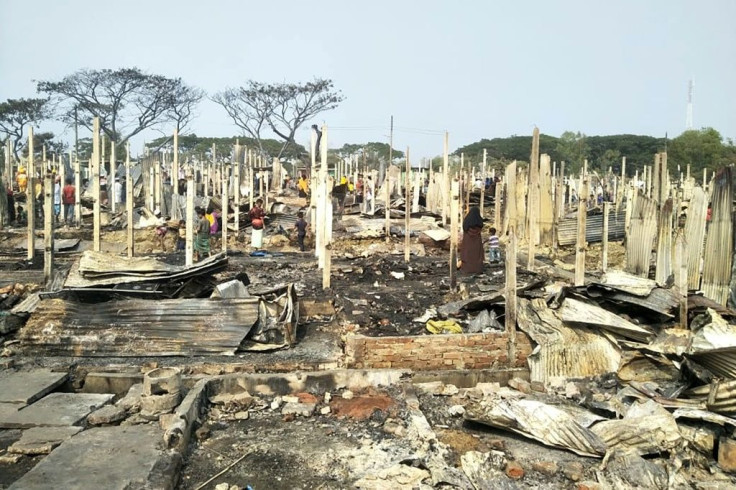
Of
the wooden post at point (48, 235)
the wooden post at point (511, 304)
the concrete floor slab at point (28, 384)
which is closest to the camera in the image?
the concrete floor slab at point (28, 384)

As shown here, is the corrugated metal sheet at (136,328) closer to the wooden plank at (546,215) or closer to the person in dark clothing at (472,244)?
the person in dark clothing at (472,244)

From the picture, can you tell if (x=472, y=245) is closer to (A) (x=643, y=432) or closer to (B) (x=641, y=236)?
(B) (x=641, y=236)

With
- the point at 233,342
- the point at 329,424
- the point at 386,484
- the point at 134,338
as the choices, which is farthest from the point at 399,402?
the point at 134,338

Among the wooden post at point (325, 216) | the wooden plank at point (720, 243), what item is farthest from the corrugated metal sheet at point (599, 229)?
the wooden plank at point (720, 243)

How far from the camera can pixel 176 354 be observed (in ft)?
24.8

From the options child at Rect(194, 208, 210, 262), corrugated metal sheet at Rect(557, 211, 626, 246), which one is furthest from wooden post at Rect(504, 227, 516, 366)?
corrugated metal sheet at Rect(557, 211, 626, 246)

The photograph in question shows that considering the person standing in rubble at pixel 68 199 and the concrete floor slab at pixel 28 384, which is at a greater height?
the person standing in rubble at pixel 68 199

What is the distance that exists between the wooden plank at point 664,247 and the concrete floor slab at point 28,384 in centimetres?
828

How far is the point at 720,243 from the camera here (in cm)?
786

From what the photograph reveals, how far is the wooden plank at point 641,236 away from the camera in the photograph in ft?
A: 34.7

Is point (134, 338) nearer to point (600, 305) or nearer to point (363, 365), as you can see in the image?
point (363, 365)

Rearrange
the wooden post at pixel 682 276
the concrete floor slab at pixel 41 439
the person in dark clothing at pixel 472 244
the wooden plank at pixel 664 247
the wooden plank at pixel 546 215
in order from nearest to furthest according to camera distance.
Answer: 1. the concrete floor slab at pixel 41 439
2. the wooden post at pixel 682 276
3. the wooden plank at pixel 664 247
4. the person in dark clothing at pixel 472 244
5. the wooden plank at pixel 546 215

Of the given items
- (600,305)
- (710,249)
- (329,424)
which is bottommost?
(329,424)

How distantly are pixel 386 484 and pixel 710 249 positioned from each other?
5.81m
